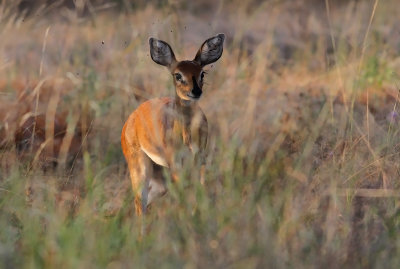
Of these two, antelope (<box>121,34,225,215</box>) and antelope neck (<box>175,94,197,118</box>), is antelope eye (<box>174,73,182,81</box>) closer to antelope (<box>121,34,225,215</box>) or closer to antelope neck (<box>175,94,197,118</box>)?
antelope (<box>121,34,225,215</box>)

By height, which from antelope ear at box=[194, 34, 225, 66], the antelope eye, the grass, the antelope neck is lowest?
the grass

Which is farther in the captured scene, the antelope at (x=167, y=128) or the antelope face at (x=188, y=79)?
the antelope at (x=167, y=128)

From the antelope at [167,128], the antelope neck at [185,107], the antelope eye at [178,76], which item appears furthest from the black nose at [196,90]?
the antelope neck at [185,107]

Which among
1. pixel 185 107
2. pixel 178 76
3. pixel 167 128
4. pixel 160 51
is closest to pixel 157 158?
pixel 167 128

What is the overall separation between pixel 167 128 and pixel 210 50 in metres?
0.55

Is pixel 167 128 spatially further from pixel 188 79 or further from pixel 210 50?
pixel 210 50

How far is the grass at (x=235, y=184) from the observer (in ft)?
12.0

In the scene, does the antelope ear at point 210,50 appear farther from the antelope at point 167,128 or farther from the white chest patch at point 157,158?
the white chest patch at point 157,158

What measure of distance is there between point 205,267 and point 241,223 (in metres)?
0.40

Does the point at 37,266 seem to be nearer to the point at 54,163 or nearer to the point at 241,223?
the point at 241,223

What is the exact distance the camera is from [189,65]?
526 centimetres

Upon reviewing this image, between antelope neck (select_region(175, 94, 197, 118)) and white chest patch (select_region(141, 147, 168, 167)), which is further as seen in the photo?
antelope neck (select_region(175, 94, 197, 118))

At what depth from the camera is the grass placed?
3.66 meters

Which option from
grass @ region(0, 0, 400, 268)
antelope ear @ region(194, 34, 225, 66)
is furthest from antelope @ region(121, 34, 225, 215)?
grass @ region(0, 0, 400, 268)
